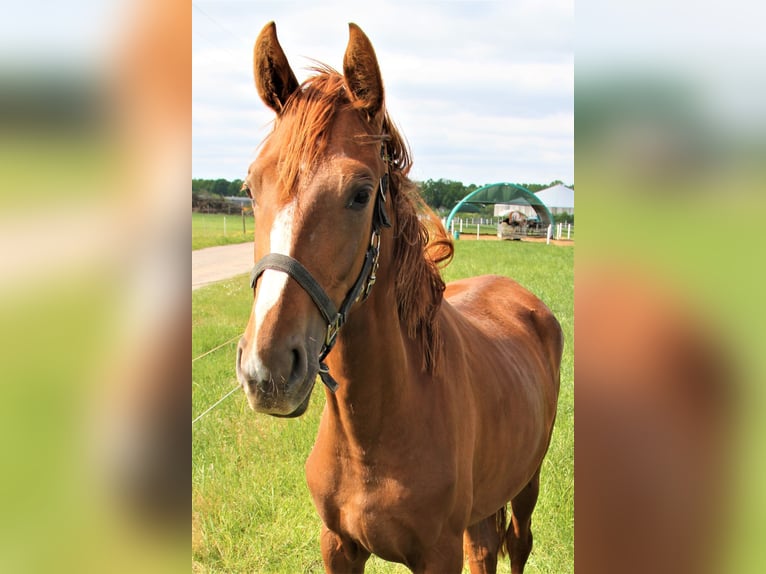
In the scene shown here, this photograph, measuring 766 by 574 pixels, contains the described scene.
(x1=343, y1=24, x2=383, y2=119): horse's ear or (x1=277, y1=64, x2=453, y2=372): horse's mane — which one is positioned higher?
(x1=343, y1=24, x2=383, y2=119): horse's ear

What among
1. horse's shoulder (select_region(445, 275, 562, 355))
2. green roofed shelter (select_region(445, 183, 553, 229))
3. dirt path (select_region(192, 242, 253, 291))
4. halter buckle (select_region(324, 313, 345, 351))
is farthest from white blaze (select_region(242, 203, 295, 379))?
green roofed shelter (select_region(445, 183, 553, 229))

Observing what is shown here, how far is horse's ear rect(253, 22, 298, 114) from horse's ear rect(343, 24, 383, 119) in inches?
8.3

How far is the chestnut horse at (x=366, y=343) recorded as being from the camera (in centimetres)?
167

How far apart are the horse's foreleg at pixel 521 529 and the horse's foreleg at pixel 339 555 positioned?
5.30 feet

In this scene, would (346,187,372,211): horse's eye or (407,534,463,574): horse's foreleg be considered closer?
(346,187,372,211): horse's eye

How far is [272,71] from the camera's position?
2010mm

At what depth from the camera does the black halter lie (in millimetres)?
1642

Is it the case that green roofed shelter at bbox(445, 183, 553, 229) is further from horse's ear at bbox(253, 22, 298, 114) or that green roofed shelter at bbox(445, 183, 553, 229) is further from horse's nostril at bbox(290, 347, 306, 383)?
horse's nostril at bbox(290, 347, 306, 383)

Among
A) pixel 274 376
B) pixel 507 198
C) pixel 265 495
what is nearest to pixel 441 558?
pixel 274 376
